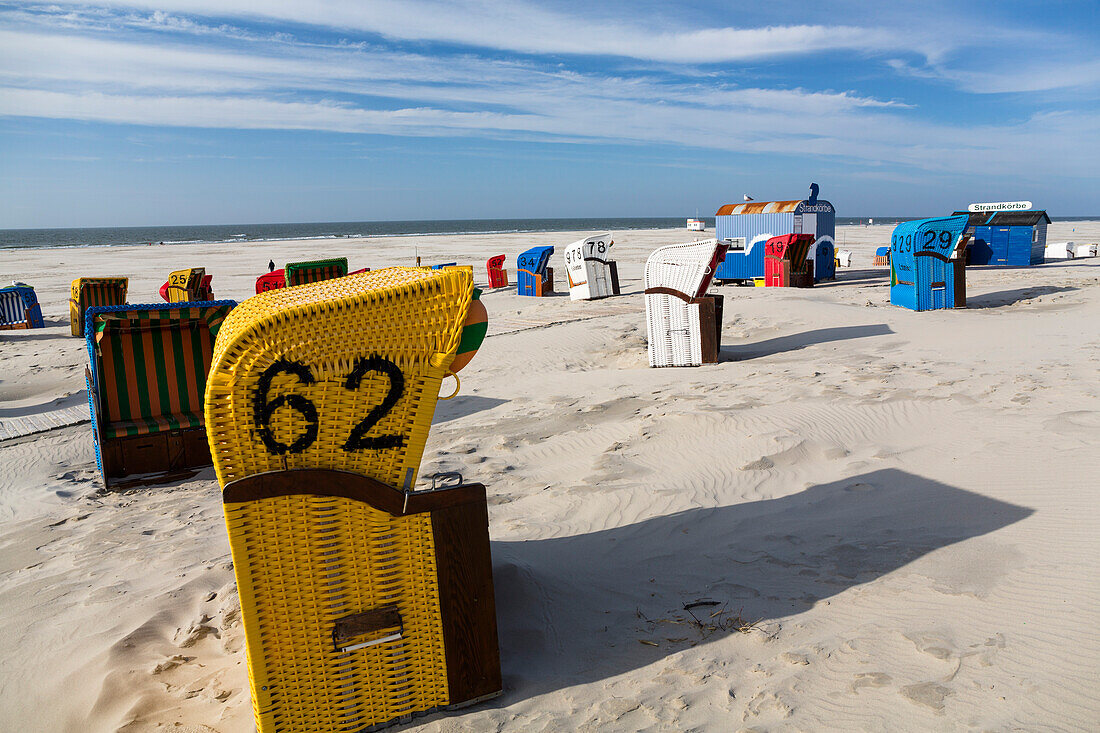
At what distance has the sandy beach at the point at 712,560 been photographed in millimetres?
3021

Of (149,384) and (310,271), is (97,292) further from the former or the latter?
(149,384)

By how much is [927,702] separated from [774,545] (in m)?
1.54

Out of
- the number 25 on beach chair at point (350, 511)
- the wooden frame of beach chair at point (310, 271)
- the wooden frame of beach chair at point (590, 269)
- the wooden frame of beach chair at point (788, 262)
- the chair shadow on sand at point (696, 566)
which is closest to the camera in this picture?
the number 25 on beach chair at point (350, 511)

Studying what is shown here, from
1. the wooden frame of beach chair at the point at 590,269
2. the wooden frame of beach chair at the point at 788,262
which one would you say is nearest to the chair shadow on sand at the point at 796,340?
the wooden frame of beach chair at the point at 590,269

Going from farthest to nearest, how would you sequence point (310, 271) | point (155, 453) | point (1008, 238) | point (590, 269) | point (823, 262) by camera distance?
point (1008, 238) < point (823, 262) < point (590, 269) < point (310, 271) < point (155, 453)

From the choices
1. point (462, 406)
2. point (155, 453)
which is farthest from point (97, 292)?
point (462, 406)

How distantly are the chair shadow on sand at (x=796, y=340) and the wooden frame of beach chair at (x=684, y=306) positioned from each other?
1.63 feet

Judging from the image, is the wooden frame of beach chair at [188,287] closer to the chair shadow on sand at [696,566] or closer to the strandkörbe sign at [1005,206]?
the chair shadow on sand at [696,566]

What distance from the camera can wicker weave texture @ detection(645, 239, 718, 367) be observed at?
9.69 metres

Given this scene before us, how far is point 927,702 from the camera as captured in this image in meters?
2.83

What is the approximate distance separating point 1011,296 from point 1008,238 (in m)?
10.5

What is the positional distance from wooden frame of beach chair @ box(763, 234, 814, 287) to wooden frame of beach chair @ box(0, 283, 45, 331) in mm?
18066

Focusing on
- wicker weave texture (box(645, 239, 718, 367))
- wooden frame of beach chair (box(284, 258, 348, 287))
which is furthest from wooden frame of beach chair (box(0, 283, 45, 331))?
wicker weave texture (box(645, 239, 718, 367))

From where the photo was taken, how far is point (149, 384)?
23.1 feet
